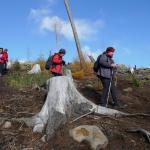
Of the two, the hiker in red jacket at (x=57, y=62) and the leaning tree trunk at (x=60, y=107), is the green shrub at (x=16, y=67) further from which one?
the leaning tree trunk at (x=60, y=107)

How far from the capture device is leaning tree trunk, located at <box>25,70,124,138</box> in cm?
1063

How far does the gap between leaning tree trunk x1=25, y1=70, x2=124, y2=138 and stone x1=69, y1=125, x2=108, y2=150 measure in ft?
1.87

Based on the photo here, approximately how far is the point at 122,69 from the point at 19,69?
18.7 ft

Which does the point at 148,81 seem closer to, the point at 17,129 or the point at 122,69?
the point at 122,69

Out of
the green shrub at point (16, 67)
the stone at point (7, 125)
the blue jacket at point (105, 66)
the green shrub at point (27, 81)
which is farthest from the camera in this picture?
the green shrub at point (16, 67)

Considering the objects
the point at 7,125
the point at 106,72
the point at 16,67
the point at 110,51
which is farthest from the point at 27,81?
the point at 16,67

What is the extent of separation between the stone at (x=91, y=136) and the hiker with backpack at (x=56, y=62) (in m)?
4.62

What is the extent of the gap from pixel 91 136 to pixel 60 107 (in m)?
1.46

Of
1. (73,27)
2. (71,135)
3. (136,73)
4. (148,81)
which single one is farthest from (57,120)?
(73,27)

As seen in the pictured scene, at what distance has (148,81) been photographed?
18000mm

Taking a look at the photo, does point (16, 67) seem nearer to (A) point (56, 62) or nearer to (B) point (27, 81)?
(B) point (27, 81)

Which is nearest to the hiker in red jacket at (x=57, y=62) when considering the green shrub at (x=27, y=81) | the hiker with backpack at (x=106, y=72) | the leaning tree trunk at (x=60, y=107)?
the hiker with backpack at (x=106, y=72)

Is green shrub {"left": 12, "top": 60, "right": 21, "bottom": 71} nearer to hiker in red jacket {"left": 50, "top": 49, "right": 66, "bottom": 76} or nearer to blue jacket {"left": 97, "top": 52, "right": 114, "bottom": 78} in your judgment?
hiker in red jacket {"left": 50, "top": 49, "right": 66, "bottom": 76}

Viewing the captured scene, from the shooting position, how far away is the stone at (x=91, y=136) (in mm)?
9546
